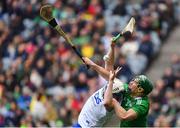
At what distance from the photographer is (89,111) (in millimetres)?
11156

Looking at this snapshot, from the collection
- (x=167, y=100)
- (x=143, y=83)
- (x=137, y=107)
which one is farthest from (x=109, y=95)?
(x=167, y=100)

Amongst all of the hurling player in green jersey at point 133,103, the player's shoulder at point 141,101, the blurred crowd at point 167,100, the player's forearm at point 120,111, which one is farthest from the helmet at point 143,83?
the blurred crowd at point 167,100

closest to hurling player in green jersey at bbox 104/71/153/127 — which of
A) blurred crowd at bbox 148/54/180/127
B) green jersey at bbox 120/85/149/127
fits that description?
green jersey at bbox 120/85/149/127

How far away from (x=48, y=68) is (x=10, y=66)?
1.25 m

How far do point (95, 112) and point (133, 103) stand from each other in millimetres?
656

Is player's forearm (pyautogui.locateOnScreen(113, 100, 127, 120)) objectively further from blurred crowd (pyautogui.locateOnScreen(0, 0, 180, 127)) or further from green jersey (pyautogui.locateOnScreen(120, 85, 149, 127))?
blurred crowd (pyautogui.locateOnScreen(0, 0, 180, 127))

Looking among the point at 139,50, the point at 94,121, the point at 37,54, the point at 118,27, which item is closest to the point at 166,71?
the point at 139,50

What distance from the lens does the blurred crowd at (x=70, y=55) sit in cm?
1833

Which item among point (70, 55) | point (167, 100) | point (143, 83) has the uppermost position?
point (143, 83)

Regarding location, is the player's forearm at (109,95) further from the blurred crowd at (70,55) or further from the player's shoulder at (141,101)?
the blurred crowd at (70,55)

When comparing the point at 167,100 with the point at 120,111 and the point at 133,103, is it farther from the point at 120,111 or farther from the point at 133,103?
the point at 120,111

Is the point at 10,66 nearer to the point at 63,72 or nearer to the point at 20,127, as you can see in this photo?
the point at 63,72

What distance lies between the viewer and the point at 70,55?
20609mm

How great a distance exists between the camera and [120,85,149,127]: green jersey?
10641 millimetres
